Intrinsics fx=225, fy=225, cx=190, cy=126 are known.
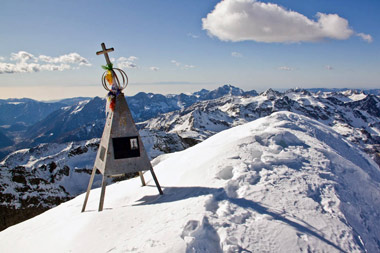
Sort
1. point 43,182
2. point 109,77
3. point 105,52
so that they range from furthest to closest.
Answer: point 43,182 → point 105,52 → point 109,77

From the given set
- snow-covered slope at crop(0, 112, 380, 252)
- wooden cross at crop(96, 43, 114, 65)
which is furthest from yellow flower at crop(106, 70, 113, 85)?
snow-covered slope at crop(0, 112, 380, 252)

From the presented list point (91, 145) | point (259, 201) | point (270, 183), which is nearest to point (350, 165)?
point (270, 183)

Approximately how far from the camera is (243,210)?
7.27 m

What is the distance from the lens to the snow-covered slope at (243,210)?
245 inches

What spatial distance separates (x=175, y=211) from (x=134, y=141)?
4.35 metres

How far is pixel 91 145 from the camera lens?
6134 cm

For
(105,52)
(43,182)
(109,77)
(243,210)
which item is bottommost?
(43,182)

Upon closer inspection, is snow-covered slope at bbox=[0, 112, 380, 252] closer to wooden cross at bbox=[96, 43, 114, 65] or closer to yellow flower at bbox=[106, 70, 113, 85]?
yellow flower at bbox=[106, 70, 113, 85]

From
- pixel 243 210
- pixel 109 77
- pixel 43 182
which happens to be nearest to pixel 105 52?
pixel 109 77

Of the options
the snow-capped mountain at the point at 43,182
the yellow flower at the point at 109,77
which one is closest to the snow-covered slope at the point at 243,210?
the yellow flower at the point at 109,77

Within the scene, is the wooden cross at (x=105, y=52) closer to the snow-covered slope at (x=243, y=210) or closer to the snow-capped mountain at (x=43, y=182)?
the snow-covered slope at (x=243, y=210)

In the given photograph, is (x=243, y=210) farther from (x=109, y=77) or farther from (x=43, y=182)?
(x=43, y=182)

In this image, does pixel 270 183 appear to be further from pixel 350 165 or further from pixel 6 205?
pixel 6 205

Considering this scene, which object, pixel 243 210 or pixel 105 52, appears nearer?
pixel 243 210
